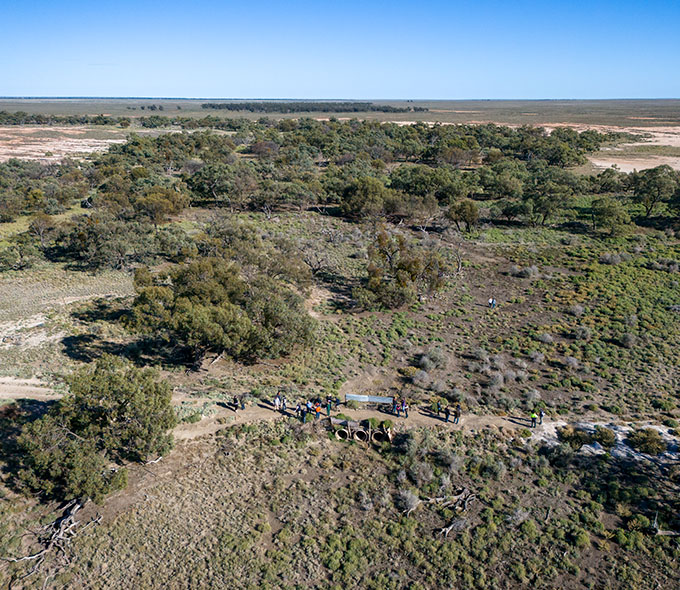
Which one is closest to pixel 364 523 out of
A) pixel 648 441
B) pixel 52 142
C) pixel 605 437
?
pixel 605 437

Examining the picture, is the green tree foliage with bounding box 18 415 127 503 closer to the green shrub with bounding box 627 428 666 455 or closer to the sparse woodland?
the sparse woodland

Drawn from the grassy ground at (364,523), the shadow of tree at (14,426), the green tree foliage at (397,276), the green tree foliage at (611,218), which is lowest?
the grassy ground at (364,523)

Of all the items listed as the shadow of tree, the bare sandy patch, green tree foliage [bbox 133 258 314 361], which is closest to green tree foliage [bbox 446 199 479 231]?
green tree foliage [bbox 133 258 314 361]

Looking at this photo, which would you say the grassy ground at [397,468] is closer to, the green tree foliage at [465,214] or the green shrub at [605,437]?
the green shrub at [605,437]

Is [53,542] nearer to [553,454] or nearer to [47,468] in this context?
[47,468]

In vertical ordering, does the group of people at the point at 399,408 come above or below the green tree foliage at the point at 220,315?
below

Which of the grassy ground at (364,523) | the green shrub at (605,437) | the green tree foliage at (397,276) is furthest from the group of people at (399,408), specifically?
the green tree foliage at (397,276)

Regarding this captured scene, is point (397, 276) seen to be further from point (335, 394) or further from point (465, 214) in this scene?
point (465, 214)
